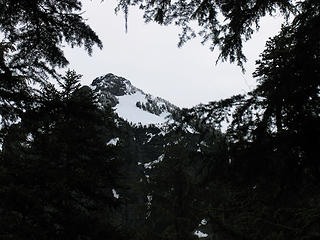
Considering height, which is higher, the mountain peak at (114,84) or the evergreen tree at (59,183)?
the mountain peak at (114,84)

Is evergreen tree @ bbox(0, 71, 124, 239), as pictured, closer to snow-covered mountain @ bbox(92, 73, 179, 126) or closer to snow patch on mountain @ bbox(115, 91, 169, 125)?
snow patch on mountain @ bbox(115, 91, 169, 125)

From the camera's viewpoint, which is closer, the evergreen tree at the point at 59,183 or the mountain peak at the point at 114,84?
the evergreen tree at the point at 59,183

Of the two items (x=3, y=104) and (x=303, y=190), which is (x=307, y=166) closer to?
(x=303, y=190)

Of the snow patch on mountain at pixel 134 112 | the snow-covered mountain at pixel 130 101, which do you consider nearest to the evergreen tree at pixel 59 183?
the snow patch on mountain at pixel 134 112

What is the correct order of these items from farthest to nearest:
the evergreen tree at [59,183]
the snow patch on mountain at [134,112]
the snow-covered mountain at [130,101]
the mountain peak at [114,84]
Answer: the mountain peak at [114,84]
the snow-covered mountain at [130,101]
the snow patch on mountain at [134,112]
the evergreen tree at [59,183]

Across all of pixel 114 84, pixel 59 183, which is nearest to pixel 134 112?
pixel 114 84

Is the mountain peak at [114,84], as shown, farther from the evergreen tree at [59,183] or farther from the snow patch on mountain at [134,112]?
the evergreen tree at [59,183]

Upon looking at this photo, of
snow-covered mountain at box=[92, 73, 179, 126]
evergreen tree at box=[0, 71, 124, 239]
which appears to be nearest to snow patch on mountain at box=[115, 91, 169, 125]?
snow-covered mountain at box=[92, 73, 179, 126]

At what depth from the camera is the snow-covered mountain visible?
166875 mm

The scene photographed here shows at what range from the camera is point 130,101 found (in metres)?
183

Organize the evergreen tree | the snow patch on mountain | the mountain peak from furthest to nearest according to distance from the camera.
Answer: the mountain peak → the snow patch on mountain → the evergreen tree

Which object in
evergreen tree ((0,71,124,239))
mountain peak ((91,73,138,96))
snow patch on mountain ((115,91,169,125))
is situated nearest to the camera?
evergreen tree ((0,71,124,239))

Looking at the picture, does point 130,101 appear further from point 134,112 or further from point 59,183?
point 59,183

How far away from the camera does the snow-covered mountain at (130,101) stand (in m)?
167
